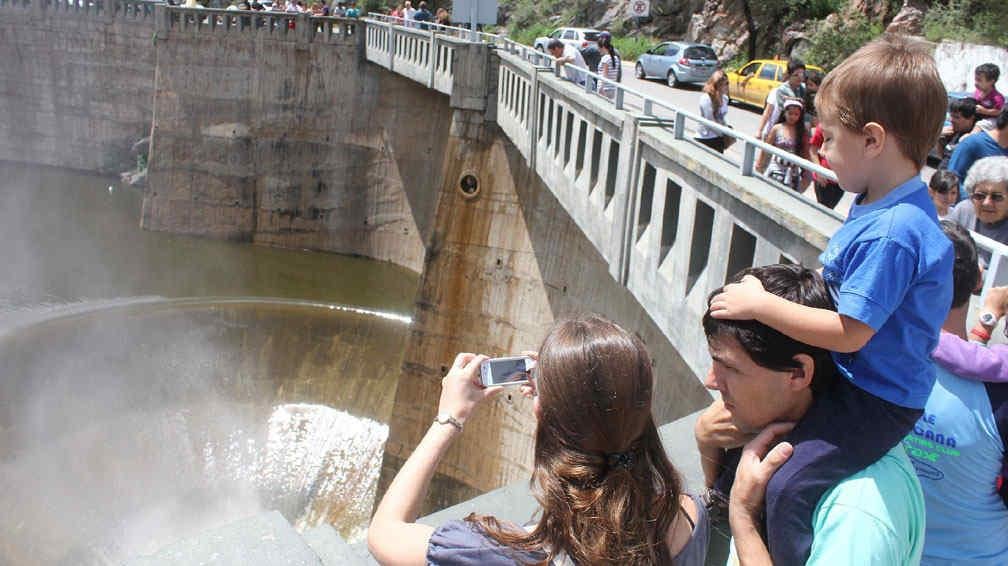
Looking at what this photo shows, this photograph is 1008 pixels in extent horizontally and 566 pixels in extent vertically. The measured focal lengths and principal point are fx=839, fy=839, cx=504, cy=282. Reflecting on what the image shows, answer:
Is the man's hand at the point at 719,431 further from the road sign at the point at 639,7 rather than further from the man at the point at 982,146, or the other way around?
the road sign at the point at 639,7

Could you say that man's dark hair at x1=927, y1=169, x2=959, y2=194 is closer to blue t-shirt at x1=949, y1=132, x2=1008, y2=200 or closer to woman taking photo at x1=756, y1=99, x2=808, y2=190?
blue t-shirt at x1=949, y1=132, x2=1008, y2=200

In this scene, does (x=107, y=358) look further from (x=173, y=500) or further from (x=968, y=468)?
(x=968, y=468)

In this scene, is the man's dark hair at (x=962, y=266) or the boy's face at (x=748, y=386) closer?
the boy's face at (x=748, y=386)

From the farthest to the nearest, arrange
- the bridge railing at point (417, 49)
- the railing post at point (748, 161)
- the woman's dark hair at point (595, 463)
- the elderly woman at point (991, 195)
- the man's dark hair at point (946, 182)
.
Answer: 1. the bridge railing at point (417, 49)
2. the railing post at point (748, 161)
3. the man's dark hair at point (946, 182)
4. the elderly woman at point (991, 195)
5. the woman's dark hair at point (595, 463)

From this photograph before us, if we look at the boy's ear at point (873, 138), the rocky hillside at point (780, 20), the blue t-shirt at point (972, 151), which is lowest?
the blue t-shirt at point (972, 151)

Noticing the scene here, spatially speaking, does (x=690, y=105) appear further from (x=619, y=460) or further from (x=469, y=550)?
(x=469, y=550)

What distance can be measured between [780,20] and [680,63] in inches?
246

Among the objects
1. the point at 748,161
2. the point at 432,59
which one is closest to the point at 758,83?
the point at 432,59

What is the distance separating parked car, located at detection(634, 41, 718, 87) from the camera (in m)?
23.5

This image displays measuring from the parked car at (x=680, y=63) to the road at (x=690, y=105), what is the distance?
0.28 meters

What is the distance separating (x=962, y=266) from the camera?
271 centimetres

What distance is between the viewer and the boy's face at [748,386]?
2064mm

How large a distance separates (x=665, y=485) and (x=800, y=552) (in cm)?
37

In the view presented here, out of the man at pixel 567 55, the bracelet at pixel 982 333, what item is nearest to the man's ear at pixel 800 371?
the bracelet at pixel 982 333
